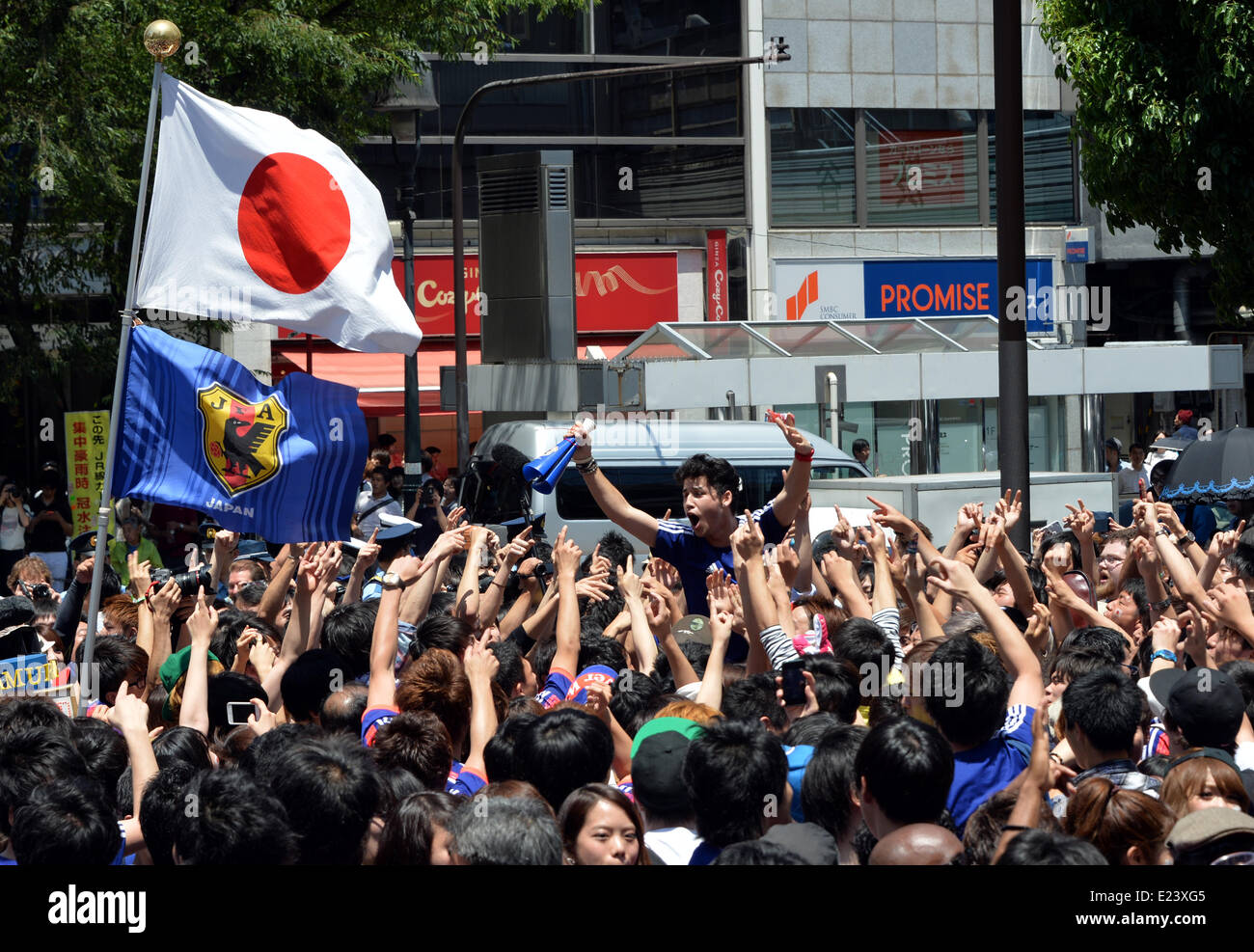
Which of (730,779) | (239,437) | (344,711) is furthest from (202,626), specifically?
(730,779)

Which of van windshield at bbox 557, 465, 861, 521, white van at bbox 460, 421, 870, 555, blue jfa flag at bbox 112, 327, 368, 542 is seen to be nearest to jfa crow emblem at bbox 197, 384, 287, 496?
blue jfa flag at bbox 112, 327, 368, 542

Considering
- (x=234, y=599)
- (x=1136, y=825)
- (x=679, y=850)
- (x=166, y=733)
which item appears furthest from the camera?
(x=234, y=599)

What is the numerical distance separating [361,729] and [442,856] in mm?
1402

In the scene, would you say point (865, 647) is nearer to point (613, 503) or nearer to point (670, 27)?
point (613, 503)

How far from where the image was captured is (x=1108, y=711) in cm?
432

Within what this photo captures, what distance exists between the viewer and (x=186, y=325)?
1639 centimetres

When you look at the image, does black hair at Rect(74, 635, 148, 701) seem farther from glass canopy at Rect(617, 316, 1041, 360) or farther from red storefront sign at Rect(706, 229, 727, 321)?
red storefront sign at Rect(706, 229, 727, 321)

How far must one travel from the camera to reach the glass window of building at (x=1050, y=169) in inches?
1146

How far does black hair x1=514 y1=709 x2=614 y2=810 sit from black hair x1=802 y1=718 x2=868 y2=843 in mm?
565

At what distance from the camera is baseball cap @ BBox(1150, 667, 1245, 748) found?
14.6 feet

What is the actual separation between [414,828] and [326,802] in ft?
0.77

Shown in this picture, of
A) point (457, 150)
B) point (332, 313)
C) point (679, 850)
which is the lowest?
point (679, 850)
